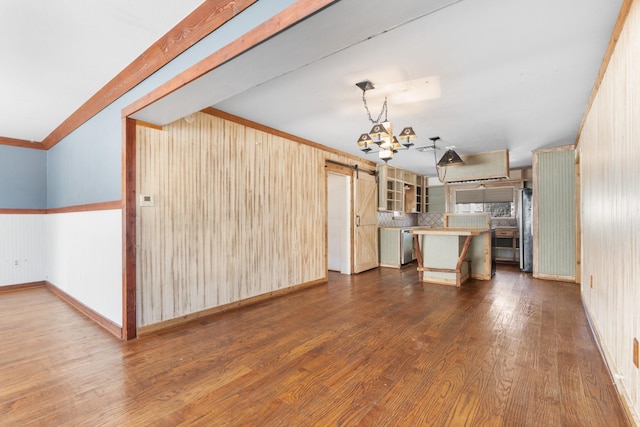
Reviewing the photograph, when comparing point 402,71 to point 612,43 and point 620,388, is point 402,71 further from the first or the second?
point 620,388

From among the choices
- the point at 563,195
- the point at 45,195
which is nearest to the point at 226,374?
the point at 45,195

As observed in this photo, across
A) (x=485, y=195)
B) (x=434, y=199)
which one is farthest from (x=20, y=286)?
(x=485, y=195)

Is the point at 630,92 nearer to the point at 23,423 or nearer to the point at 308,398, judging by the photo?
the point at 308,398

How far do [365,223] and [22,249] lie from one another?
6.18m

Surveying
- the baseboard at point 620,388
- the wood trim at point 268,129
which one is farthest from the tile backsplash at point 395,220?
the baseboard at point 620,388

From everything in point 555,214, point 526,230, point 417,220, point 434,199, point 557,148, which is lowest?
point 526,230

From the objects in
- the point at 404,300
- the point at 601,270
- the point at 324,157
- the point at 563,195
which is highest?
the point at 324,157

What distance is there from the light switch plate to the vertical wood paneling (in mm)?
6211

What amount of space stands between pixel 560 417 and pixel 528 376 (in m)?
0.45

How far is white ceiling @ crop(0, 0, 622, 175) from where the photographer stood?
66.7 inches

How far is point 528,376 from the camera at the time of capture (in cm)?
214

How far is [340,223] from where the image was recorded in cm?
625

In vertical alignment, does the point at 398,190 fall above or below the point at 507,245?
above

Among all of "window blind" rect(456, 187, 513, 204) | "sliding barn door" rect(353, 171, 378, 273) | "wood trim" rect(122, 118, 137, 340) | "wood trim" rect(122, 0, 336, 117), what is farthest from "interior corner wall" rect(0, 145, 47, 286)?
"window blind" rect(456, 187, 513, 204)
